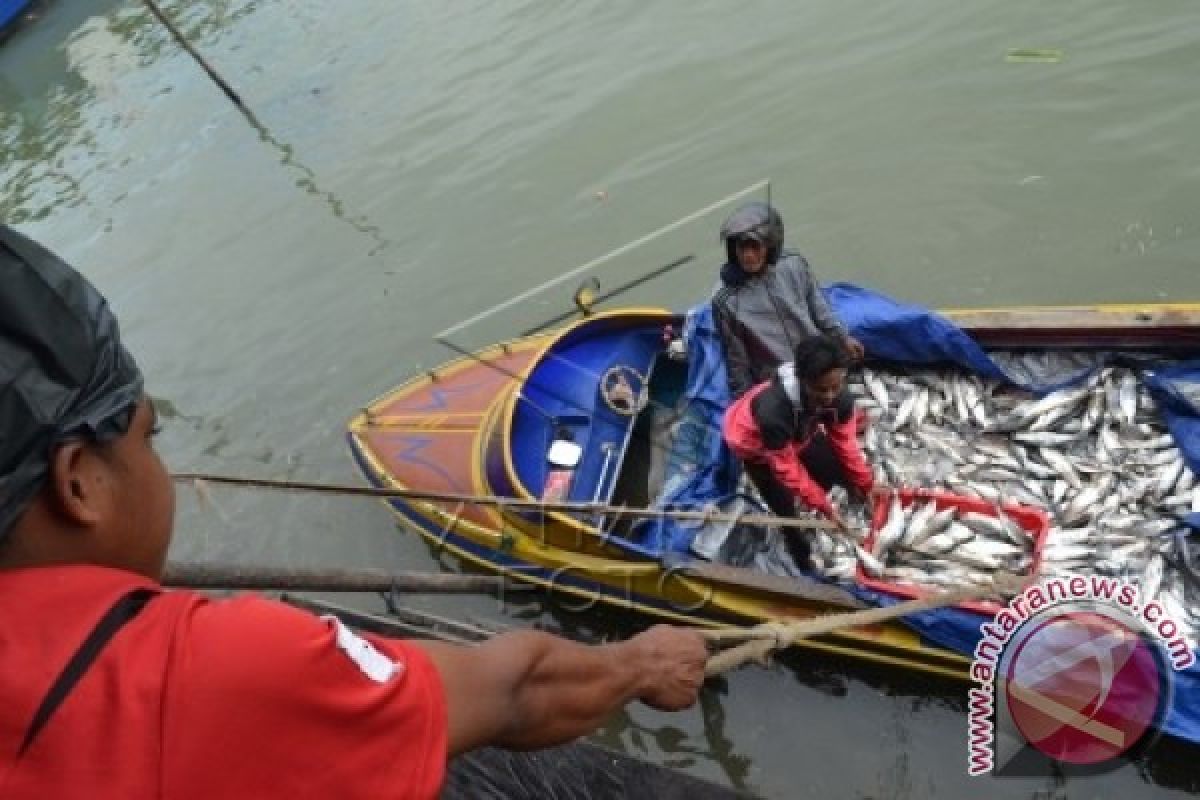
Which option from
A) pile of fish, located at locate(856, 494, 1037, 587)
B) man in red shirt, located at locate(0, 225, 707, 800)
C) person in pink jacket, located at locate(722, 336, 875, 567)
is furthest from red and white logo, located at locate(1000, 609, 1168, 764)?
man in red shirt, located at locate(0, 225, 707, 800)

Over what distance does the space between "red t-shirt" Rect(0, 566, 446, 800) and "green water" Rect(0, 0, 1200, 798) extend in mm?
4999

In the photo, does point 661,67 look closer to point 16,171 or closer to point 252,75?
point 252,75

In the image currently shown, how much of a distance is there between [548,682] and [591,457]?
4780mm

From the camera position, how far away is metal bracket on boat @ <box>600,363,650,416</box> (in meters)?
7.24

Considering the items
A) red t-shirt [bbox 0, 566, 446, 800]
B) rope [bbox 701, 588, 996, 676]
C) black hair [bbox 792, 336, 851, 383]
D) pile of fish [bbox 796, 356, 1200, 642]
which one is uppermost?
red t-shirt [bbox 0, 566, 446, 800]

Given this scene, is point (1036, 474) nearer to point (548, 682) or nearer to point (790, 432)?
point (790, 432)

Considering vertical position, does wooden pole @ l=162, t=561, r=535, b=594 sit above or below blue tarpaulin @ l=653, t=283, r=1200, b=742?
above

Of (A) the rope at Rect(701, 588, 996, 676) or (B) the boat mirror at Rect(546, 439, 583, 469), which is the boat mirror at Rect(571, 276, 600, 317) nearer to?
(B) the boat mirror at Rect(546, 439, 583, 469)

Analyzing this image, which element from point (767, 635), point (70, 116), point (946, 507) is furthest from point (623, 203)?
point (70, 116)

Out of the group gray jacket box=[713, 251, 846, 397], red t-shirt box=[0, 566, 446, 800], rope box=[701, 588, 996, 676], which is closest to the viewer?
red t-shirt box=[0, 566, 446, 800]

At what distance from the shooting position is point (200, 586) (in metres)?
3.77

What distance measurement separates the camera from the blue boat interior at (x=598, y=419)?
683 cm

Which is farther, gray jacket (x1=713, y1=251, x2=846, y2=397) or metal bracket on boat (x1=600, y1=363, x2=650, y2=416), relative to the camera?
metal bracket on boat (x1=600, y1=363, x2=650, y2=416)

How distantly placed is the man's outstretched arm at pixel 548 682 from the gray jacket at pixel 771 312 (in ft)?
13.1
